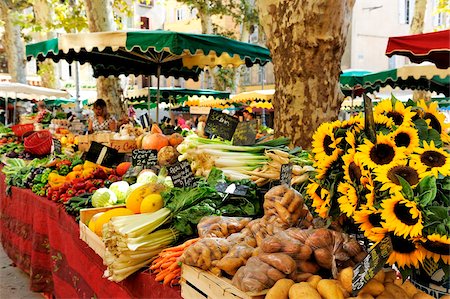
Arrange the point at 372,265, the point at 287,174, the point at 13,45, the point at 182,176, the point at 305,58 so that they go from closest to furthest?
the point at 372,265, the point at 287,174, the point at 182,176, the point at 305,58, the point at 13,45

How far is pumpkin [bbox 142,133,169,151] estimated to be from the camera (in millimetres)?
4750

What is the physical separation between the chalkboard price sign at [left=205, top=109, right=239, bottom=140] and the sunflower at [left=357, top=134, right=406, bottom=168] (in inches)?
105

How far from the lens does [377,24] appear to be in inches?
1087

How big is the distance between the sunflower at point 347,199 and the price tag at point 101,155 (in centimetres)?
366

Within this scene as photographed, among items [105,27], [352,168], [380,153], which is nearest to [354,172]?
[352,168]

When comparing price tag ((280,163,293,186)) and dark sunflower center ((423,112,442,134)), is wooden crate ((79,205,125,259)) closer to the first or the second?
price tag ((280,163,293,186))

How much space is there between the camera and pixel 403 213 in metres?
1.57

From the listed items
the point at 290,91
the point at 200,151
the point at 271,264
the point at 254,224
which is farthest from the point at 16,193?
the point at 271,264

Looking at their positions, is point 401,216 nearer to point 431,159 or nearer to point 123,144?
point 431,159

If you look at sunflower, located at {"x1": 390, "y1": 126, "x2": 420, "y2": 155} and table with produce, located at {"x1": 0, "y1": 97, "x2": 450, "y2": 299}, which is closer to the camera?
table with produce, located at {"x1": 0, "y1": 97, "x2": 450, "y2": 299}

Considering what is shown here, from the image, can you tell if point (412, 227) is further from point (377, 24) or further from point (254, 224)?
point (377, 24)

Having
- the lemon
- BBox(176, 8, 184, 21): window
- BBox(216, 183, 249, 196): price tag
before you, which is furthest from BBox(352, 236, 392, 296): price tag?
BBox(176, 8, 184, 21): window

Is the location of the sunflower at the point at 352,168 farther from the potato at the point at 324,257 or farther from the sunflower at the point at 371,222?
the potato at the point at 324,257

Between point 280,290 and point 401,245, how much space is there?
1.55ft
